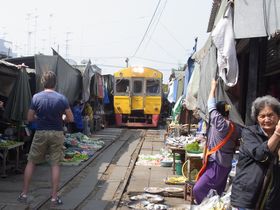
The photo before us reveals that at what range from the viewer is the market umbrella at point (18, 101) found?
9.50 metres

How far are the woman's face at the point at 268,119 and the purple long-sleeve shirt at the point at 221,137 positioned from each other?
2000 mm

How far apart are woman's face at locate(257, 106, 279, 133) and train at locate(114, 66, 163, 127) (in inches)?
765

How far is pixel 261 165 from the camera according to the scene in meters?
3.26

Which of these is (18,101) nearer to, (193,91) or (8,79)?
(8,79)

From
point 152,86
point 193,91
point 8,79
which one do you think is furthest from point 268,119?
point 152,86

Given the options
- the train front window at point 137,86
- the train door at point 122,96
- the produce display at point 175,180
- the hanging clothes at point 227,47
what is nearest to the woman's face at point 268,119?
the hanging clothes at point 227,47

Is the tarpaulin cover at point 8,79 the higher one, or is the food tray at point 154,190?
the tarpaulin cover at point 8,79

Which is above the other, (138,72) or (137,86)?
(138,72)

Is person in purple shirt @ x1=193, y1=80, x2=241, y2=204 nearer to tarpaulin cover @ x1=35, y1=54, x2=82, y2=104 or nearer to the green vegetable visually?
the green vegetable

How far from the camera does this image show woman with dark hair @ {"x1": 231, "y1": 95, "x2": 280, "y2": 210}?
3.22 meters

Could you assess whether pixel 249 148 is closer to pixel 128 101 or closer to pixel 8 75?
pixel 8 75

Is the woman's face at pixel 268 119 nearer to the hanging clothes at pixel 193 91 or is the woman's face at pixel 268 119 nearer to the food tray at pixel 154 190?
the food tray at pixel 154 190

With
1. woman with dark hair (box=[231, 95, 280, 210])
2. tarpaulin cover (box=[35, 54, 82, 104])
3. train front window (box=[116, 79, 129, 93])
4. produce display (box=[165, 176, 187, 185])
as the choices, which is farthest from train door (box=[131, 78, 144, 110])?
woman with dark hair (box=[231, 95, 280, 210])

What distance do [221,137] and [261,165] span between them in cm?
227
